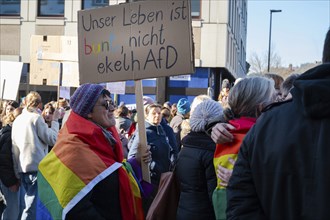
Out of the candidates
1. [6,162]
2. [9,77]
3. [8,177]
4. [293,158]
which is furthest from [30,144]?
[293,158]

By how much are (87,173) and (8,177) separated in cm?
381

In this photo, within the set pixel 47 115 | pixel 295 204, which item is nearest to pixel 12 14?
pixel 47 115

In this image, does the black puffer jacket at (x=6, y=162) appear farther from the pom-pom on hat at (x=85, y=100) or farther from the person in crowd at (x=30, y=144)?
the pom-pom on hat at (x=85, y=100)

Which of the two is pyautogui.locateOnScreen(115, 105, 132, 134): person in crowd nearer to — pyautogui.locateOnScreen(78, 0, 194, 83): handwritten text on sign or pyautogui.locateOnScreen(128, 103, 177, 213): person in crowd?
pyautogui.locateOnScreen(128, 103, 177, 213): person in crowd

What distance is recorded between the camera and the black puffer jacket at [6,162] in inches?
269

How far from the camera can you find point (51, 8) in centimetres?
2041

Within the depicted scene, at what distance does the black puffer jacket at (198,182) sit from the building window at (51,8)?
1744cm

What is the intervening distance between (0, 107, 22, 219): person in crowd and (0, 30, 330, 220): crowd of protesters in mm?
13

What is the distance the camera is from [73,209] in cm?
337

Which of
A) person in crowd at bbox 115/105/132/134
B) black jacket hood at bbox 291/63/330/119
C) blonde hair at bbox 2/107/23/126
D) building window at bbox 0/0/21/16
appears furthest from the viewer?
building window at bbox 0/0/21/16

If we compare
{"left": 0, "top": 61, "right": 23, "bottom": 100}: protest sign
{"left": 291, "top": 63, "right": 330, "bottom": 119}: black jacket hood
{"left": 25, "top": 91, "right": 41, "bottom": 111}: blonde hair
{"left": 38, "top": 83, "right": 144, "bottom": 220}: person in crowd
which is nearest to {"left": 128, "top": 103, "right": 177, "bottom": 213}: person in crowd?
{"left": 25, "top": 91, "right": 41, "bottom": 111}: blonde hair

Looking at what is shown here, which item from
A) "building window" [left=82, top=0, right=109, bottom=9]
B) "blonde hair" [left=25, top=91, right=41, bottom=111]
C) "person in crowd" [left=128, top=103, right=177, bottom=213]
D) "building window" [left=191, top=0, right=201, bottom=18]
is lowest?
"person in crowd" [left=128, top=103, right=177, bottom=213]

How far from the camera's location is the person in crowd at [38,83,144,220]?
339 centimetres

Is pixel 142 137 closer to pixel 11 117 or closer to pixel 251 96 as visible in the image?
pixel 251 96
